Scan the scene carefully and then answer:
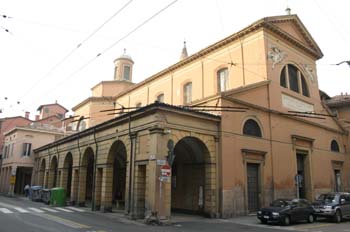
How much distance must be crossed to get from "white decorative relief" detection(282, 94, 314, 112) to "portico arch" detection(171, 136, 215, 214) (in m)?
8.87

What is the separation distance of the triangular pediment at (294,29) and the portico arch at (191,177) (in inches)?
447

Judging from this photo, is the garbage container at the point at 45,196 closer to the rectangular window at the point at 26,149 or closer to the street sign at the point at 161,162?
the rectangular window at the point at 26,149

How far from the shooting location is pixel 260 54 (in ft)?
81.8

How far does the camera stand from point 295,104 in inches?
1074

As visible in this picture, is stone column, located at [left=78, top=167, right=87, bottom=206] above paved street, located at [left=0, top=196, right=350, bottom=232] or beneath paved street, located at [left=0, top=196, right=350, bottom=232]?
above

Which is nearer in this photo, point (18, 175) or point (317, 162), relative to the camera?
point (317, 162)

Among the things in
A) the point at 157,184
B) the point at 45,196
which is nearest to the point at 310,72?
the point at 157,184

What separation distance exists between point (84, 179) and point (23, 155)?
1897cm

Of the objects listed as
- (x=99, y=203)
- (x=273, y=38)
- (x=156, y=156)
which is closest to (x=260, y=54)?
(x=273, y=38)

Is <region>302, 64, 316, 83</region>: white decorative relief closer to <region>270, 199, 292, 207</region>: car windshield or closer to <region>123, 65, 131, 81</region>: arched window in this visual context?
<region>270, 199, 292, 207</region>: car windshield

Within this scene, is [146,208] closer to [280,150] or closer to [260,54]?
[280,150]

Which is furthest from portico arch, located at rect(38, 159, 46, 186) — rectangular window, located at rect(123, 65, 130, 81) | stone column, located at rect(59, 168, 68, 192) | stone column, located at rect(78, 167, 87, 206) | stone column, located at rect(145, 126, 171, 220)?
stone column, located at rect(145, 126, 171, 220)

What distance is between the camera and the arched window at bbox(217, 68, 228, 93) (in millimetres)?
27547

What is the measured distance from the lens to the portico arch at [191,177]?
66.5ft
